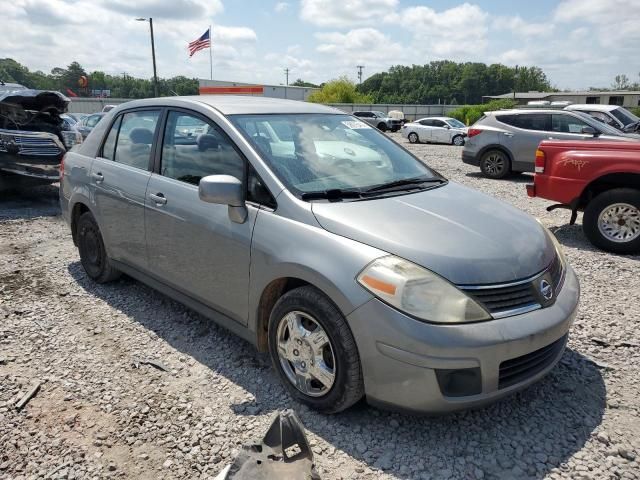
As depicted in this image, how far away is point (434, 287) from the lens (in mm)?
2389

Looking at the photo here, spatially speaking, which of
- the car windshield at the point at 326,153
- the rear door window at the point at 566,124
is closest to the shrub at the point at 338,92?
the rear door window at the point at 566,124

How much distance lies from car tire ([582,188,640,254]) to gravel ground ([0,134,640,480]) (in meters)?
1.65

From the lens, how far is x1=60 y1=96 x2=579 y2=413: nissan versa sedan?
238 centimetres

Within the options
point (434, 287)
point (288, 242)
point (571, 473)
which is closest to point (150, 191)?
point (288, 242)

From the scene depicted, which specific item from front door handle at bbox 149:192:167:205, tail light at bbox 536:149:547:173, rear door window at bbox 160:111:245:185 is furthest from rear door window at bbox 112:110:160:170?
tail light at bbox 536:149:547:173

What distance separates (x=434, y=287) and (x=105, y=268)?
3.34 metres

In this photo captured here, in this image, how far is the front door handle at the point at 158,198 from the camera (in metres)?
3.60

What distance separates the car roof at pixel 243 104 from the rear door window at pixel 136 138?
12cm

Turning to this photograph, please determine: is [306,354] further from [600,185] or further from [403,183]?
[600,185]

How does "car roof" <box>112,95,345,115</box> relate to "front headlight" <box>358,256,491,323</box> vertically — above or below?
above

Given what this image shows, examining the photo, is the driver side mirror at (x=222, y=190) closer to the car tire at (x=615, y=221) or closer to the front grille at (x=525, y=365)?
the front grille at (x=525, y=365)

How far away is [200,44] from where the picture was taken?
32844 mm

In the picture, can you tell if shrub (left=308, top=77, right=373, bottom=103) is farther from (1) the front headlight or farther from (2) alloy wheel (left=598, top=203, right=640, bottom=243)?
(1) the front headlight

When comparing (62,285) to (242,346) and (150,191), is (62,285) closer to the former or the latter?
(150,191)
